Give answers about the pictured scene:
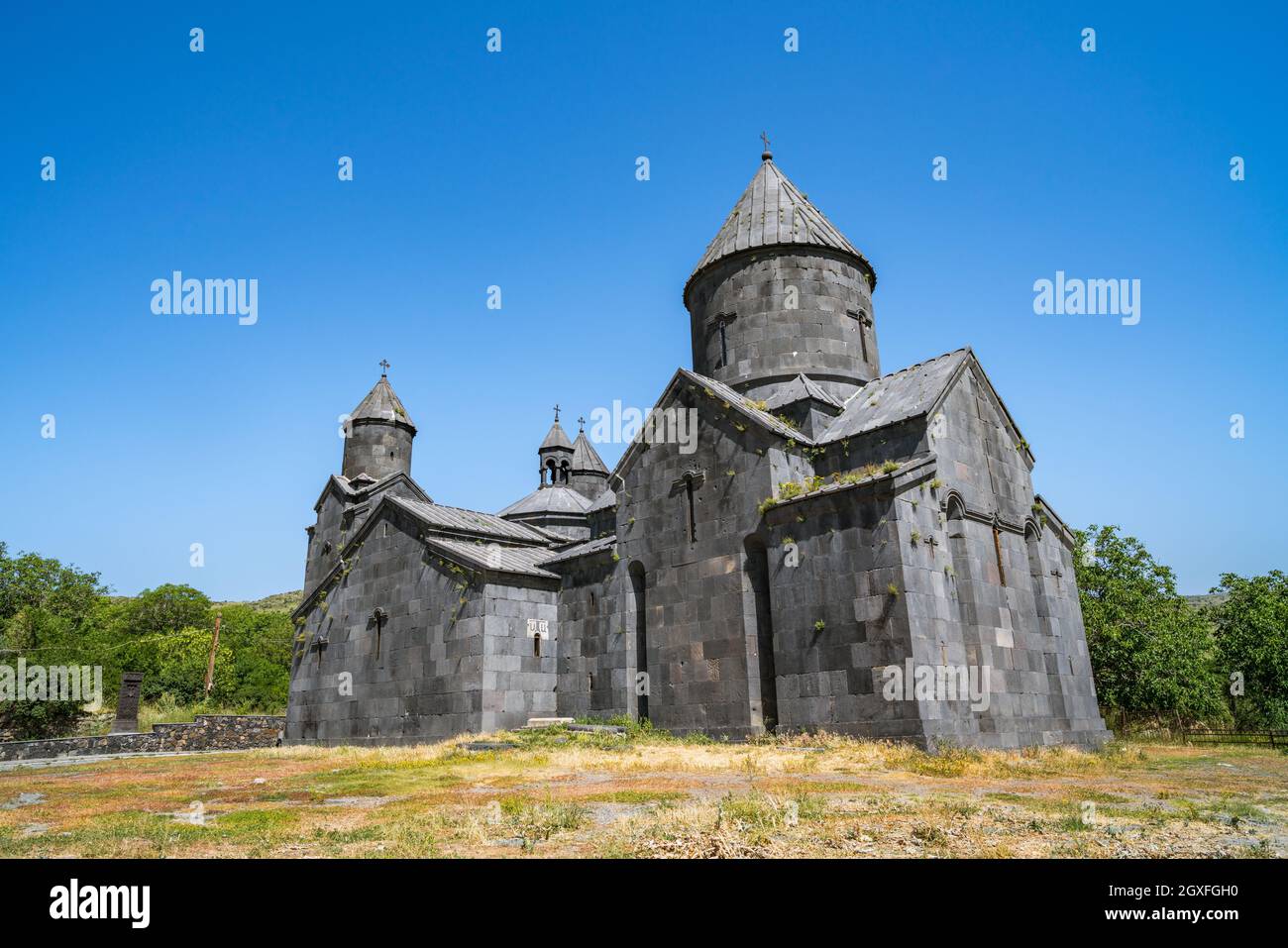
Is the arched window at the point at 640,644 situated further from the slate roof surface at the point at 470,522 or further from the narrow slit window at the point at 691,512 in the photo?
the slate roof surface at the point at 470,522

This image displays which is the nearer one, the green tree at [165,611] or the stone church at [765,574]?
the stone church at [765,574]

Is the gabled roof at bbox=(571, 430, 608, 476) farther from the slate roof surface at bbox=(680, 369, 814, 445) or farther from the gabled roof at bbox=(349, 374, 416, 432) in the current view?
the slate roof surface at bbox=(680, 369, 814, 445)

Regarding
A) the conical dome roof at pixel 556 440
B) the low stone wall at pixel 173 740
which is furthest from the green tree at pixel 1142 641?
the low stone wall at pixel 173 740

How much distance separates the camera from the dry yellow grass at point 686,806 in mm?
5449

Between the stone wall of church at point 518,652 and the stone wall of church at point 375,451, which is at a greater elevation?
the stone wall of church at point 375,451

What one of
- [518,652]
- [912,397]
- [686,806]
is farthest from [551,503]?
[686,806]

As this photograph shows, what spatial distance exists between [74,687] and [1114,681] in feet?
117

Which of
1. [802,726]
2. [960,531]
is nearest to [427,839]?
Result: [802,726]

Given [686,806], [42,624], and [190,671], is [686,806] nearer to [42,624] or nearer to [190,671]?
[42,624]

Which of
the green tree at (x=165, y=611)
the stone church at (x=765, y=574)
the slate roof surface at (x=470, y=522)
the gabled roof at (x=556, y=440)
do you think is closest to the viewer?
the stone church at (x=765, y=574)

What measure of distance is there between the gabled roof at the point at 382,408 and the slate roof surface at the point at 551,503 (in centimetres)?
510

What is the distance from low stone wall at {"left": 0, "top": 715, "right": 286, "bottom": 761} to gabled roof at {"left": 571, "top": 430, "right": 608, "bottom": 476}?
14798mm

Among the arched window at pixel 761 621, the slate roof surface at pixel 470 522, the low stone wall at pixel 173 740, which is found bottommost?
the low stone wall at pixel 173 740
